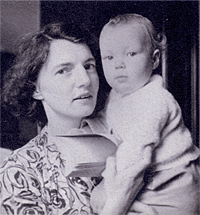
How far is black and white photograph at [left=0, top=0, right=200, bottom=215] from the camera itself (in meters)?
0.84

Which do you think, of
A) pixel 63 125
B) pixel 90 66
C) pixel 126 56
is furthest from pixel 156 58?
pixel 63 125

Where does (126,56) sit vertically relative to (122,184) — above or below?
above

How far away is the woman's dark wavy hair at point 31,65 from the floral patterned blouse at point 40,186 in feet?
0.50

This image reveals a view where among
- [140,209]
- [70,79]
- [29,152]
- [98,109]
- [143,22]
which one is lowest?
[140,209]

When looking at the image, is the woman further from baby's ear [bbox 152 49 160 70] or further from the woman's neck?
baby's ear [bbox 152 49 160 70]

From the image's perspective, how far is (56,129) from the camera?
3.08 ft

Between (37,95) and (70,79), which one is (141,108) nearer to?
(70,79)

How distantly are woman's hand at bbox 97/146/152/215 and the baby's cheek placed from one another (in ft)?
0.06

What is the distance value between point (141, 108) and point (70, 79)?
9.9 inches

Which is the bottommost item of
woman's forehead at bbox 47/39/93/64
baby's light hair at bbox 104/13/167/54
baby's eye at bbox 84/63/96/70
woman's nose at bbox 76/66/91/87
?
woman's nose at bbox 76/66/91/87

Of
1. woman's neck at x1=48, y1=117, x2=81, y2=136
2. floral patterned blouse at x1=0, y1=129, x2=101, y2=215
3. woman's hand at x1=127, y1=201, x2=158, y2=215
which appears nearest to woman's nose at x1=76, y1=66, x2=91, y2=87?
woman's neck at x1=48, y1=117, x2=81, y2=136

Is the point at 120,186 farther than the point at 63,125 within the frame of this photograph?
No

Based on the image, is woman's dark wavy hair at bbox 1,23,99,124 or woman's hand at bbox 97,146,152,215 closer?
woman's hand at bbox 97,146,152,215

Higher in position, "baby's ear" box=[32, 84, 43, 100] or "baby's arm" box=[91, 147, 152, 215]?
"baby's ear" box=[32, 84, 43, 100]
